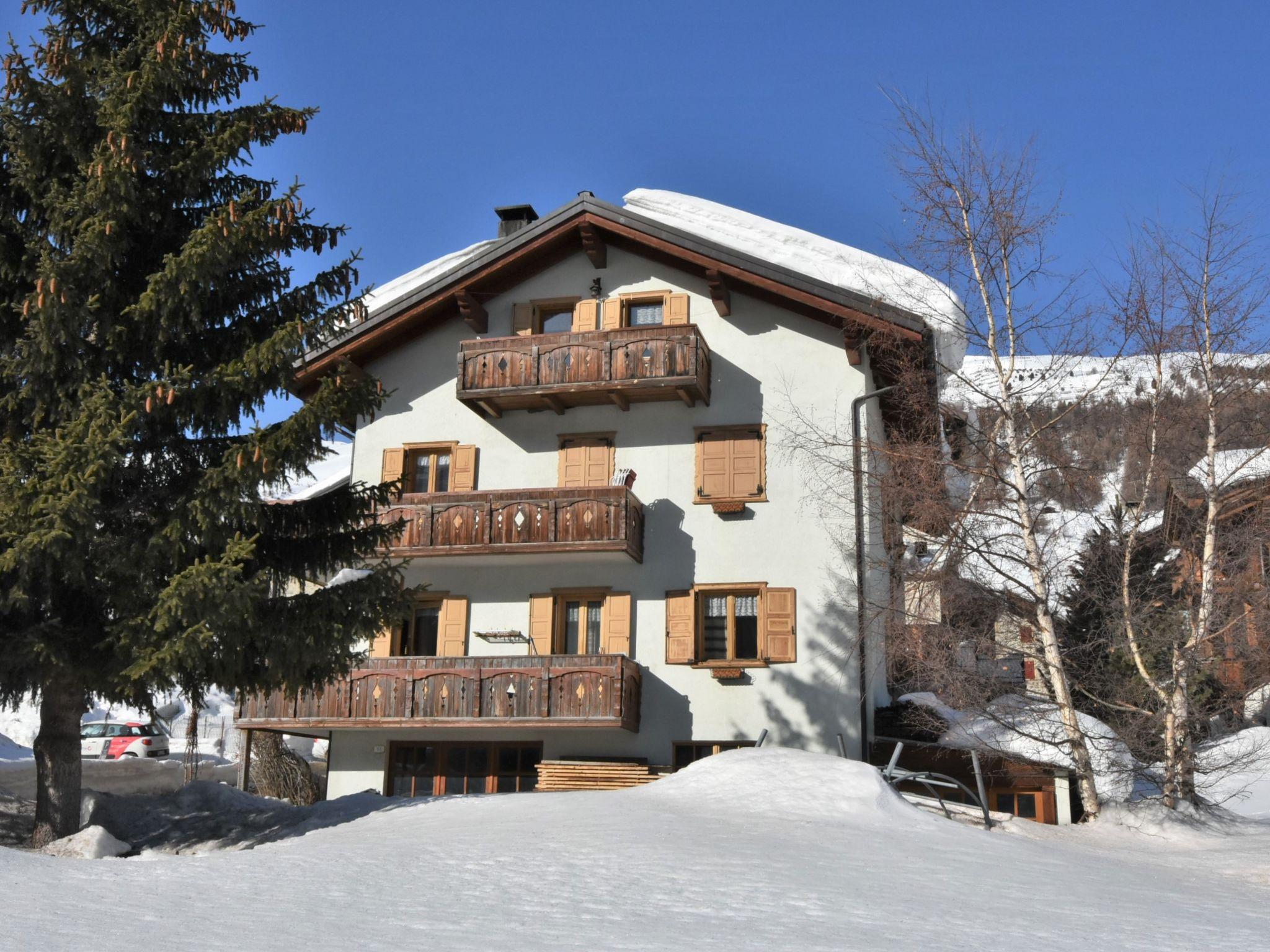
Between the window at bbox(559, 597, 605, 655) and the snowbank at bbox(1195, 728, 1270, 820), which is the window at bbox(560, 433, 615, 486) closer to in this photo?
the window at bbox(559, 597, 605, 655)

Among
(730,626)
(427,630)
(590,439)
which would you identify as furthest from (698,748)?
(590,439)

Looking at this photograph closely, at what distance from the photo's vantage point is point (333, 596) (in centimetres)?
1418

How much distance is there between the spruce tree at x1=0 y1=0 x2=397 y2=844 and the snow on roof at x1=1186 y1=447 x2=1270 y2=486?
1302cm

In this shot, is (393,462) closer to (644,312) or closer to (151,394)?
(644,312)

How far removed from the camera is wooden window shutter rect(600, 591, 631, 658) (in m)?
22.9

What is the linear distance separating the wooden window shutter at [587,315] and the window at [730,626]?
5873 millimetres

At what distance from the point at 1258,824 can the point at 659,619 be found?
395 inches

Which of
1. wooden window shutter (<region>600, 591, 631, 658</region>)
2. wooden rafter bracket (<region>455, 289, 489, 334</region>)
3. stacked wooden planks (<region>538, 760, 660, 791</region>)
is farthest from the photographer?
wooden rafter bracket (<region>455, 289, 489, 334</region>)

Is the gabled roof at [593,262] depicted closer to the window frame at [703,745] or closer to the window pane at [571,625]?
the window pane at [571,625]

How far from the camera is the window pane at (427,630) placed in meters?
24.2

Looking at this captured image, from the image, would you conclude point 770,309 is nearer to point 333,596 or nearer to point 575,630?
point 575,630

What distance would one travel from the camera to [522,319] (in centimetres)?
2545

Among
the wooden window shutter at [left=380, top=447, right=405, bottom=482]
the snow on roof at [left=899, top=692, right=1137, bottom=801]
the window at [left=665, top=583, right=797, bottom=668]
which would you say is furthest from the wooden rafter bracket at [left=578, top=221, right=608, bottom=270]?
the snow on roof at [left=899, top=692, right=1137, bottom=801]

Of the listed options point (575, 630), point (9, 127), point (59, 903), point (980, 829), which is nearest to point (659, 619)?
point (575, 630)
